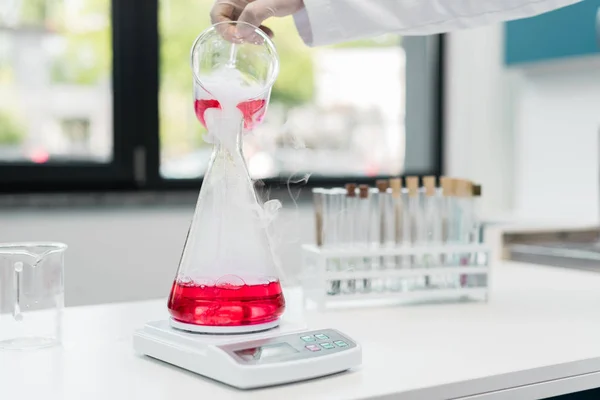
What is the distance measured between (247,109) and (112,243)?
1.61 m

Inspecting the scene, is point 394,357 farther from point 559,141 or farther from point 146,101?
point 559,141

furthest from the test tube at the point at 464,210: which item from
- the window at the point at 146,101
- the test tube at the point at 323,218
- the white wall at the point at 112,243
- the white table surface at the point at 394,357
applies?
the white wall at the point at 112,243

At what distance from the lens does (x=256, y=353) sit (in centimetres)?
86

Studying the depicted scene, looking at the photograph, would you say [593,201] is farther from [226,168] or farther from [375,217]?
[226,168]

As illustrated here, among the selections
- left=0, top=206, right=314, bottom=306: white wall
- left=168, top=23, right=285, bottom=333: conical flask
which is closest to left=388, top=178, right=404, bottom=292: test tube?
left=168, top=23, right=285, bottom=333: conical flask

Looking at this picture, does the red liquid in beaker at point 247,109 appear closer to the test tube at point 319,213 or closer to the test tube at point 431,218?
the test tube at point 319,213

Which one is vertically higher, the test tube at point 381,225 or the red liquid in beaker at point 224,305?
the test tube at point 381,225

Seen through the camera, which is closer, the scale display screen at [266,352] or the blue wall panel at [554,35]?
the scale display screen at [266,352]

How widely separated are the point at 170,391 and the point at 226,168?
30cm

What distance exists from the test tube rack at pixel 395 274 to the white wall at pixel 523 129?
4.27ft

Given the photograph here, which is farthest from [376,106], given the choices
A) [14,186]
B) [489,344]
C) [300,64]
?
[489,344]

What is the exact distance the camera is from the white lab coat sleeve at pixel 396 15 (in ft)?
4.21

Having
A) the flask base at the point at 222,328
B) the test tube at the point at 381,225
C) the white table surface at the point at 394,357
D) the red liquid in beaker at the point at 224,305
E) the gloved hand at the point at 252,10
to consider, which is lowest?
the white table surface at the point at 394,357

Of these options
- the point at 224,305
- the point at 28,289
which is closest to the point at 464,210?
the point at 224,305
